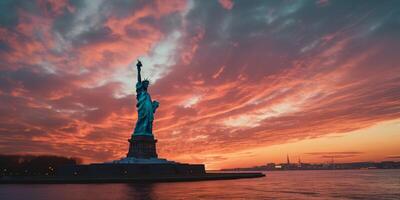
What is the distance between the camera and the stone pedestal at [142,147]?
7475 centimetres

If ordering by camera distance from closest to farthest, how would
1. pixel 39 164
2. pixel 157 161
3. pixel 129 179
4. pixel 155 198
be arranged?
pixel 155 198, pixel 129 179, pixel 157 161, pixel 39 164

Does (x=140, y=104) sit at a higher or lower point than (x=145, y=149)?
higher

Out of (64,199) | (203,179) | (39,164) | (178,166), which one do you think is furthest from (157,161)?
(39,164)

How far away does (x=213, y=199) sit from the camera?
3309cm

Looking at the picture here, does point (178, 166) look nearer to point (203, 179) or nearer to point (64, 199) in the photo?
point (203, 179)

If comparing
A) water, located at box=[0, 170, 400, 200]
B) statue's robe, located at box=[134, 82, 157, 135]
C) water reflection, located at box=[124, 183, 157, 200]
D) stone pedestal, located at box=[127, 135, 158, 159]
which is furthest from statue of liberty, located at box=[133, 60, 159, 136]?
water reflection, located at box=[124, 183, 157, 200]

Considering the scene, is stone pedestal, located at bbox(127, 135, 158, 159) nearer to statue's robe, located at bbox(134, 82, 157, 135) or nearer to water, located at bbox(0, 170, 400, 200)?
statue's robe, located at bbox(134, 82, 157, 135)

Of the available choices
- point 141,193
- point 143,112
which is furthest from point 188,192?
point 143,112

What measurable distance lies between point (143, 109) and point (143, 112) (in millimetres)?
724

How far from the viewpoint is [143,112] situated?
3098 inches

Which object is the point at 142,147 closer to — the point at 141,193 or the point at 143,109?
the point at 143,109

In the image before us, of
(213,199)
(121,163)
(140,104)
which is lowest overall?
(213,199)

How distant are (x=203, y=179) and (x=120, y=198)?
37262 mm

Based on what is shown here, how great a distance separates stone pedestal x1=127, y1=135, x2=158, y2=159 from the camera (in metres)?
74.8
